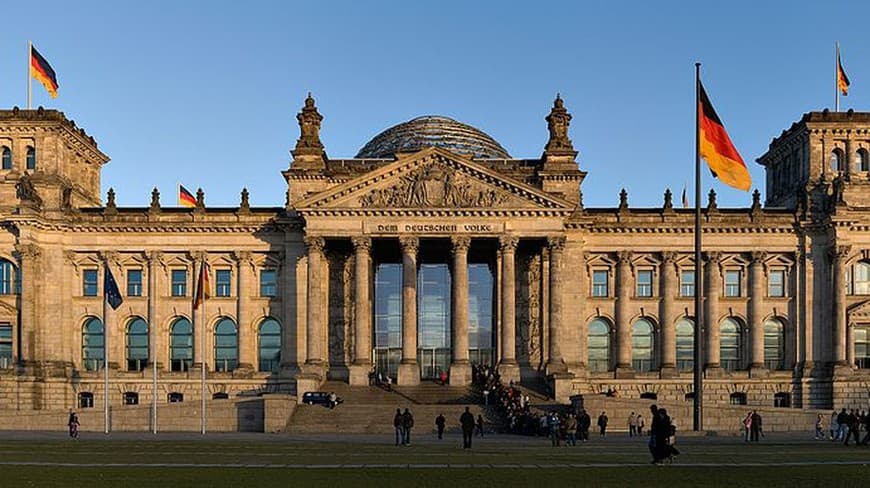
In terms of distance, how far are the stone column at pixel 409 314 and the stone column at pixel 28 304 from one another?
28399 mm

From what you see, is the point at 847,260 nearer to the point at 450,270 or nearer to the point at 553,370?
the point at 553,370

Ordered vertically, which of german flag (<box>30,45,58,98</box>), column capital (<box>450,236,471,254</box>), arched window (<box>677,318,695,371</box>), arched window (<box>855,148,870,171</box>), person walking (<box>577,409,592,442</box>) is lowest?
person walking (<box>577,409,592,442</box>)

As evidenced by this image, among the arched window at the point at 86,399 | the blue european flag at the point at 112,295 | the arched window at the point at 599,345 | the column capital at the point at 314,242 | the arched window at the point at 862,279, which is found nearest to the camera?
the blue european flag at the point at 112,295

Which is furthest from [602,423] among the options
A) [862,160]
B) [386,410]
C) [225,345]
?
[862,160]

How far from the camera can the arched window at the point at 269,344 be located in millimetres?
87562

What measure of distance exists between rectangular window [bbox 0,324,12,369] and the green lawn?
34.0m

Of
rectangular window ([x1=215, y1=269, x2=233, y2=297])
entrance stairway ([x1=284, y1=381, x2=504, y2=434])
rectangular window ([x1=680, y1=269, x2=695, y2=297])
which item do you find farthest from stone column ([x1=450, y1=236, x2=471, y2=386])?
rectangular window ([x1=215, y1=269, x2=233, y2=297])

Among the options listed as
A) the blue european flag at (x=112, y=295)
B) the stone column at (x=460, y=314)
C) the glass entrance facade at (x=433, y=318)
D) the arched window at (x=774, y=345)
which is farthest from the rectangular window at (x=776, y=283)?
the blue european flag at (x=112, y=295)

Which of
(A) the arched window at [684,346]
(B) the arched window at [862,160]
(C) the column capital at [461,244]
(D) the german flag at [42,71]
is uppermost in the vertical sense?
(D) the german flag at [42,71]

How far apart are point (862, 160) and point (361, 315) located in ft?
139

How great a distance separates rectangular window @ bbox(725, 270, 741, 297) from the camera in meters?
87.4

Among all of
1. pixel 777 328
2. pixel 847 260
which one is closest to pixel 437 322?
pixel 777 328

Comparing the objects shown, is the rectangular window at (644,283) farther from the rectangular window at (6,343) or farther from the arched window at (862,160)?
the rectangular window at (6,343)

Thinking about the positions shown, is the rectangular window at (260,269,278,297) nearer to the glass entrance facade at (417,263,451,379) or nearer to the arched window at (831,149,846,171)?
the glass entrance facade at (417,263,451,379)
